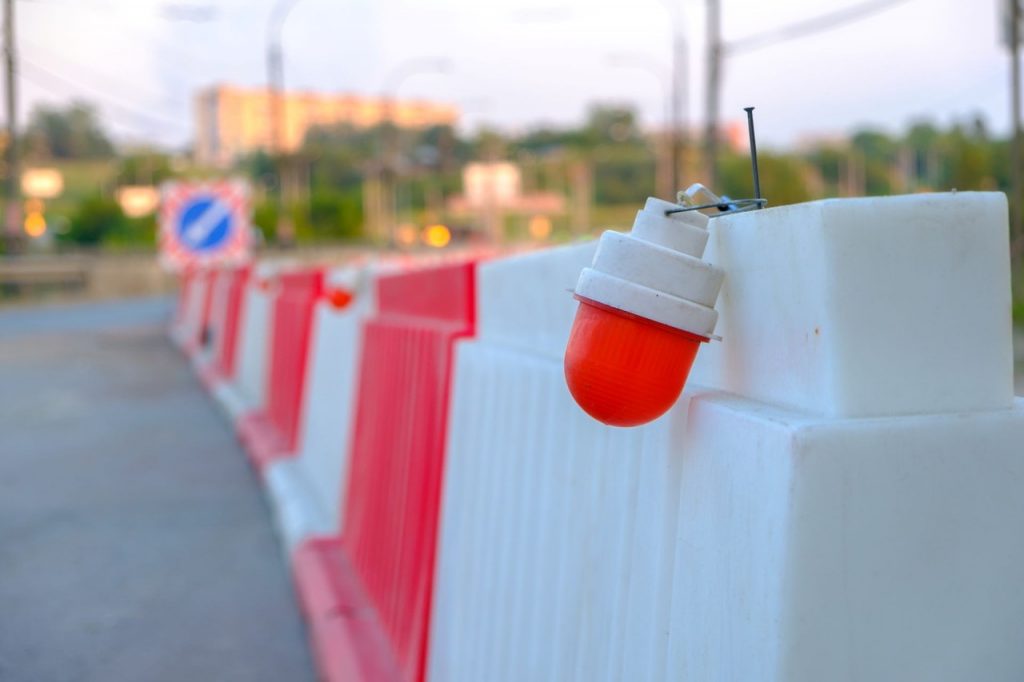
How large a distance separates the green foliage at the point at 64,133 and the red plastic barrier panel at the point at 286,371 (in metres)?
131

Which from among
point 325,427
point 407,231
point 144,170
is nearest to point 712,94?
point 325,427

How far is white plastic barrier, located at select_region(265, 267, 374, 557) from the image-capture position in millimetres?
6094

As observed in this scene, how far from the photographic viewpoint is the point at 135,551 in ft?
21.2

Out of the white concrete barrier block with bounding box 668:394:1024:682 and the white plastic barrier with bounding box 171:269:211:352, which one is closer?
the white concrete barrier block with bounding box 668:394:1024:682

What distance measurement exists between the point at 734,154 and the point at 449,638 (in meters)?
36.6

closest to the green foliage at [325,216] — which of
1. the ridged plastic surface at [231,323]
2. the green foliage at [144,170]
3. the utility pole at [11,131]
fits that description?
the green foliage at [144,170]

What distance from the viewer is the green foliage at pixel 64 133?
446 ft

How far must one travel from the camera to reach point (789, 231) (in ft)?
6.66

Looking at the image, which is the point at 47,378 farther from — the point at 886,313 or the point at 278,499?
the point at 886,313

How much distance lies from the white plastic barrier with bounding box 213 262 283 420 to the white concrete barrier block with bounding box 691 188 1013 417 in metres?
8.35

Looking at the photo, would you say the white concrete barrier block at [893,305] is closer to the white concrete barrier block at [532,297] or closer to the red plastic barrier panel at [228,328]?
the white concrete barrier block at [532,297]

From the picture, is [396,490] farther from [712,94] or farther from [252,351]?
[712,94]

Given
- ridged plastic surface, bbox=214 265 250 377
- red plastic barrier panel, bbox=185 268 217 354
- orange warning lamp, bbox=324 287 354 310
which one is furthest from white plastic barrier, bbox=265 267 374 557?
red plastic barrier panel, bbox=185 268 217 354

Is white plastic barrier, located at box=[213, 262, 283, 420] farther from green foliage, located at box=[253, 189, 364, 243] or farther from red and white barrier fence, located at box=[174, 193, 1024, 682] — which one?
green foliage, located at box=[253, 189, 364, 243]
